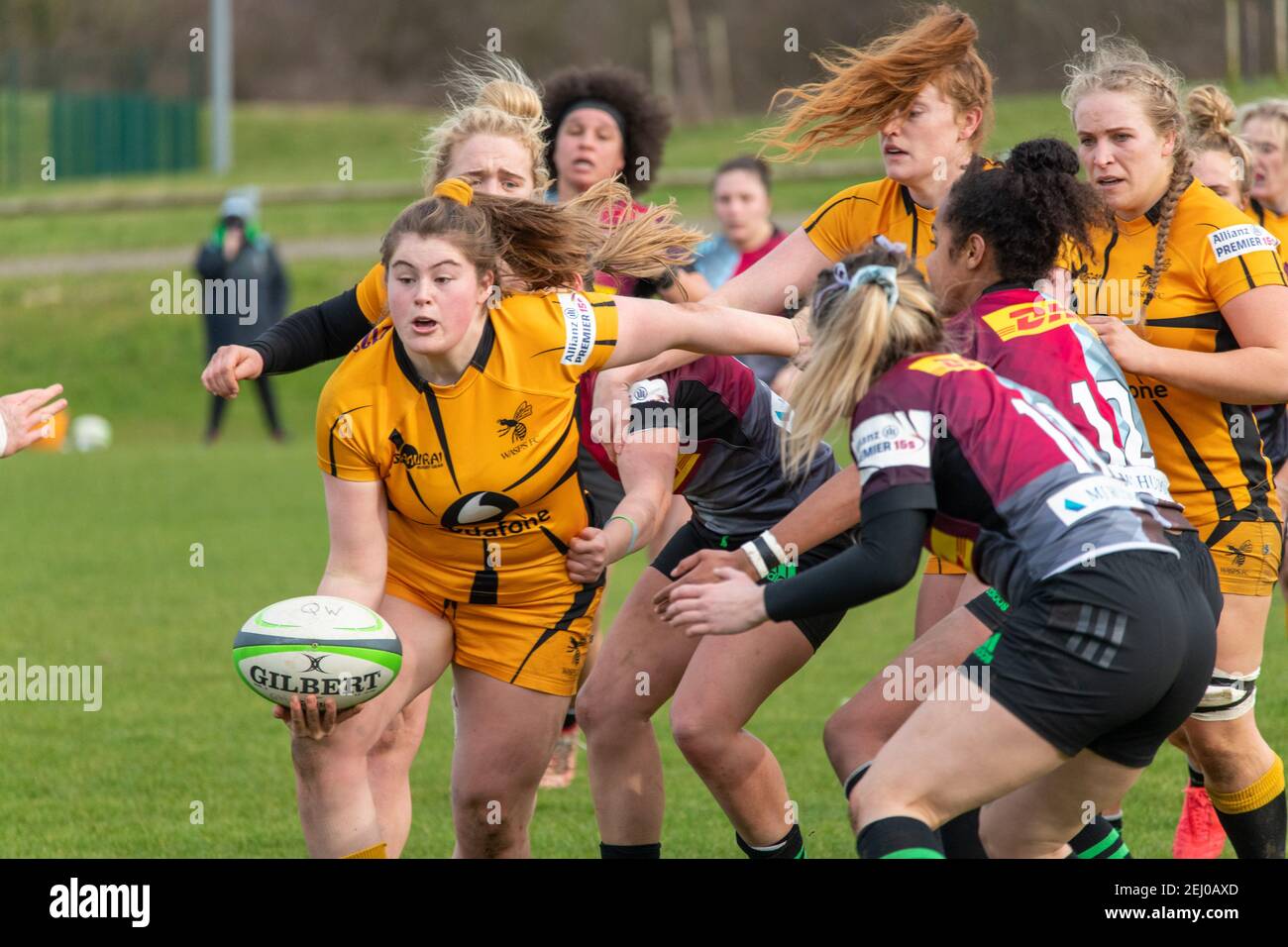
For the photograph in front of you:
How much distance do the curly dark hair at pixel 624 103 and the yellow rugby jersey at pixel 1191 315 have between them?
246 cm

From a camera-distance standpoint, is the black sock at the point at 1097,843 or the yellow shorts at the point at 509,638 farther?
the yellow shorts at the point at 509,638

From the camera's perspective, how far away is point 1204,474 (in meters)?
4.82

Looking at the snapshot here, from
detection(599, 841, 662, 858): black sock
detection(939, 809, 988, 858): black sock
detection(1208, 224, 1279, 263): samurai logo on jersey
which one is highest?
detection(1208, 224, 1279, 263): samurai logo on jersey

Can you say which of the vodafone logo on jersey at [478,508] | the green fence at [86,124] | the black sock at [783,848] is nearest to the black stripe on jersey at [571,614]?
the vodafone logo on jersey at [478,508]

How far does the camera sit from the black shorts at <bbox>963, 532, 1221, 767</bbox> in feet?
11.5

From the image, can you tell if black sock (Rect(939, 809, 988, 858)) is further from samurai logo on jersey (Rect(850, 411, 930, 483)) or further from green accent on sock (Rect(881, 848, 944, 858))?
samurai logo on jersey (Rect(850, 411, 930, 483))

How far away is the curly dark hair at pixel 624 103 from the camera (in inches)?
265

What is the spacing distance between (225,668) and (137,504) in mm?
5841

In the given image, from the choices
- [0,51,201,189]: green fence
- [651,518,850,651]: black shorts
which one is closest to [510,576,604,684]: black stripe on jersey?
[651,518,850,651]: black shorts

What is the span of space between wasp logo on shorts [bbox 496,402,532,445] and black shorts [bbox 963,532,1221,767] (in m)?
1.46

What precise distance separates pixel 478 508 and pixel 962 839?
1.56 meters

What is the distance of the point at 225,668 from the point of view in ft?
28.0

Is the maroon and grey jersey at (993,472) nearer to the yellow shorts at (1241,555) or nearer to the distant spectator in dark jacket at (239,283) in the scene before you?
the yellow shorts at (1241,555)
